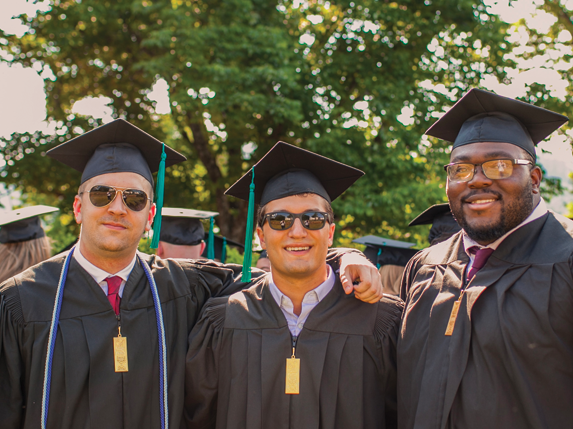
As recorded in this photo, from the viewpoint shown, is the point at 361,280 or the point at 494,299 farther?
the point at 361,280

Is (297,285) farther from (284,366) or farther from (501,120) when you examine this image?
(501,120)

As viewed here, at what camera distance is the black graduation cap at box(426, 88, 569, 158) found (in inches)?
92.4

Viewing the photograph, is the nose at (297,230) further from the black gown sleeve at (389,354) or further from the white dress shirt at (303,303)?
the black gown sleeve at (389,354)

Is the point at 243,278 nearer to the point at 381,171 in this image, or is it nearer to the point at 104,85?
the point at 381,171

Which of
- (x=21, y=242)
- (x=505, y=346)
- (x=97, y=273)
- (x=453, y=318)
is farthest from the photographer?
(x=21, y=242)

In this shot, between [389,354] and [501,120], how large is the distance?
1.30 metres

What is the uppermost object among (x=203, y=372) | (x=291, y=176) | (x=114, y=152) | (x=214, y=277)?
(x=114, y=152)

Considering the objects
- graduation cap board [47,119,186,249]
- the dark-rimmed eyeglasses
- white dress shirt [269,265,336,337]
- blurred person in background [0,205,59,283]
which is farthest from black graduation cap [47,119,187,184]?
the dark-rimmed eyeglasses

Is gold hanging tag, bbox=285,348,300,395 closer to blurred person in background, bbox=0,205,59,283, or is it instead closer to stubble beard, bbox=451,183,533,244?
stubble beard, bbox=451,183,533,244

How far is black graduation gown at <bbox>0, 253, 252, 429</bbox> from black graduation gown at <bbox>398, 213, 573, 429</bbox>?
1260 mm

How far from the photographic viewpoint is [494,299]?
84.8 inches

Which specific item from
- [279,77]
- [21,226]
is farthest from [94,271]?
[279,77]

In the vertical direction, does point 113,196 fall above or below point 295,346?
above

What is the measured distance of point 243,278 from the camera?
2889mm
